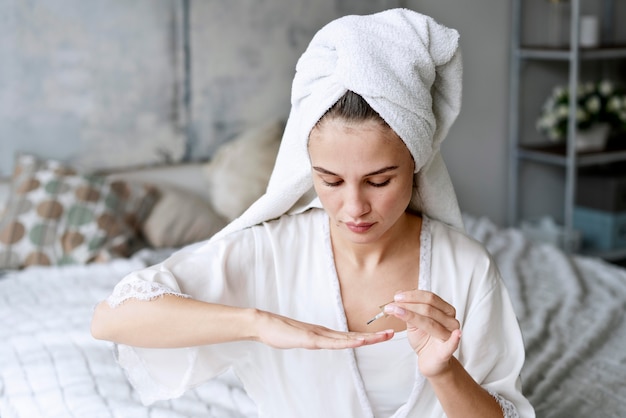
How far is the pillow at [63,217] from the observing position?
2.93m

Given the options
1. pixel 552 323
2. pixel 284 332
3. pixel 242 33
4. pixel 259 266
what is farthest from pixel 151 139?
pixel 284 332

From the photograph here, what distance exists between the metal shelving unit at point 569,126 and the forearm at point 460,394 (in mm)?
2769

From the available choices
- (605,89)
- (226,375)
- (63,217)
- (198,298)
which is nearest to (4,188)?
(63,217)

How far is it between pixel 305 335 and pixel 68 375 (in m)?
0.97

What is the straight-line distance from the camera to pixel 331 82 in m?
1.31

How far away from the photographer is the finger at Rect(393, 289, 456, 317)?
1197 mm

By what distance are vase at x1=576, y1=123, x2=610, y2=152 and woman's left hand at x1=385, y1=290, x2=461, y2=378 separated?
3.04m

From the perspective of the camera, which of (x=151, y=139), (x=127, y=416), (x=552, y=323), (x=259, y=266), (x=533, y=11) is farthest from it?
(x=533, y=11)

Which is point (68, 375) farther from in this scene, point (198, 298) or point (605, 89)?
point (605, 89)

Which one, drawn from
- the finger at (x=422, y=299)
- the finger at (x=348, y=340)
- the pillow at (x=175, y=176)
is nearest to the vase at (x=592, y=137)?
the pillow at (x=175, y=176)

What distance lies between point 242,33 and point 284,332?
8.33ft

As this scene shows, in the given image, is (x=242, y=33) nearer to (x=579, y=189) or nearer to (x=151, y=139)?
(x=151, y=139)

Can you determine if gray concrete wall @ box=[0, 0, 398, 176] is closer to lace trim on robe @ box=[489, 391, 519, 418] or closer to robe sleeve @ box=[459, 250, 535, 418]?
robe sleeve @ box=[459, 250, 535, 418]

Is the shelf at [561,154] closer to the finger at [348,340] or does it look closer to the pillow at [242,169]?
the pillow at [242,169]
